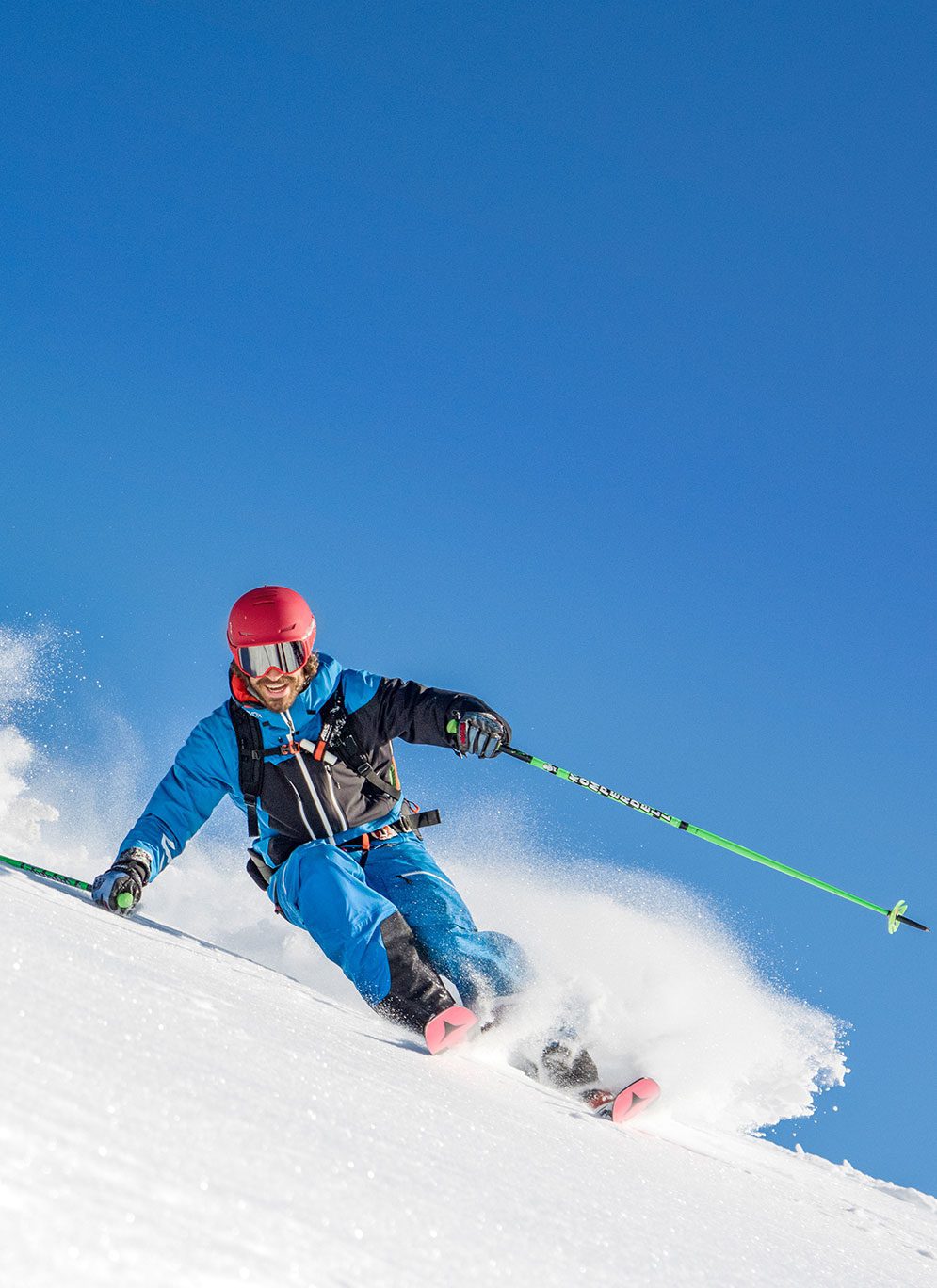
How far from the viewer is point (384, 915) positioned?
13.8ft

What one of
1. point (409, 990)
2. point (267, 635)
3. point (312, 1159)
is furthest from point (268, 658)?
point (312, 1159)

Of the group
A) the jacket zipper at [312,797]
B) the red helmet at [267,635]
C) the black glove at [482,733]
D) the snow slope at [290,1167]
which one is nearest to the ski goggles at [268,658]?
the red helmet at [267,635]

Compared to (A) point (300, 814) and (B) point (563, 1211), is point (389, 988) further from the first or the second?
(B) point (563, 1211)

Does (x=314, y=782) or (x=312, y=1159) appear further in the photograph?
(x=314, y=782)

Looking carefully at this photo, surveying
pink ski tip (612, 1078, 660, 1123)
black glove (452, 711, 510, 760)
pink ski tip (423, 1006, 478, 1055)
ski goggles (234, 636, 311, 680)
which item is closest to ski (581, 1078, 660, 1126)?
pink ski tip (612, 1078, 660, 1123)

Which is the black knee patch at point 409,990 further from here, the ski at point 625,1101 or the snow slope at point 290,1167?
the ski at point 625,1101

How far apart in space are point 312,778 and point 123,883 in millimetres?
1108

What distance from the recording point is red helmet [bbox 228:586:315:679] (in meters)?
5.10

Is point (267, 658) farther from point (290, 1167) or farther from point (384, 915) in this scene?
point (290, 1167)

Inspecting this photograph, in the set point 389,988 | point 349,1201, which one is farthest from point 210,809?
point 349,1201

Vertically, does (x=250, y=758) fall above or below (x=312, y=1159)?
above

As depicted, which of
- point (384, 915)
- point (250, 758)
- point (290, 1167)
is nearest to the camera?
point (290, 1167)

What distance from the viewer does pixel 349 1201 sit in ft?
4.25

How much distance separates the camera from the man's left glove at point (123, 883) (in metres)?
4.52
